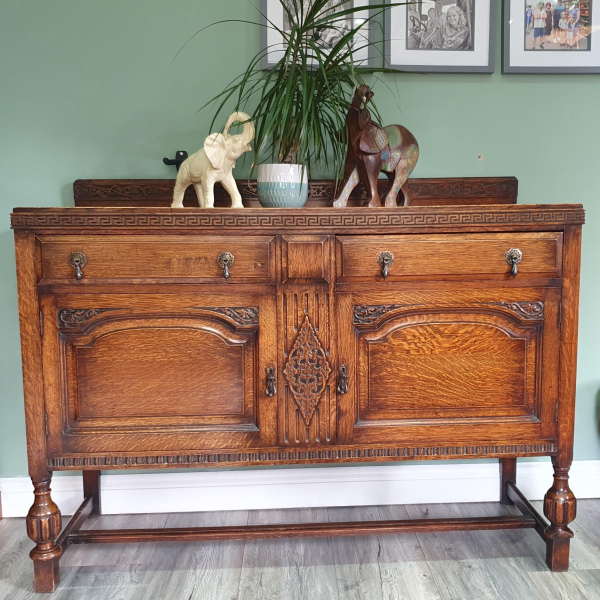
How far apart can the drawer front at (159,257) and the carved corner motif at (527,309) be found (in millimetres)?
637

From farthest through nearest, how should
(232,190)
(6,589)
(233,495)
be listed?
(233,495) → (232,190) → (6,589)

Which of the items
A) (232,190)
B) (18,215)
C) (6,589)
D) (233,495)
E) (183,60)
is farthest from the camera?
(233,495)

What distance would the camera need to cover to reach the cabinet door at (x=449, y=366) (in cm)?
153

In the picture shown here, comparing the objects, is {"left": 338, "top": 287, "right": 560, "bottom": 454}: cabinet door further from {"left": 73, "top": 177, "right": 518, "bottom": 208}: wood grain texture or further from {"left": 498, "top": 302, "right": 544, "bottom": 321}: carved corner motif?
{"left": 73, "top": 177, "right": 518, "bottom": 208}: wood grain texture

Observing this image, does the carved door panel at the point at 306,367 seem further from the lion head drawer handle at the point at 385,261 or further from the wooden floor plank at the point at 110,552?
the wooden floor plank at the point at 110,552

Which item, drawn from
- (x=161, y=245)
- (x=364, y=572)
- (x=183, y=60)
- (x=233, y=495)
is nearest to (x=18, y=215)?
(x=161, y=245)

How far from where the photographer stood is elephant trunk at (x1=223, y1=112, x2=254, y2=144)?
1.63 m

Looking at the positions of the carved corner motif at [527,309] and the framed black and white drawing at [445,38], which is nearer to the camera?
the carved corner motif at [527,309]

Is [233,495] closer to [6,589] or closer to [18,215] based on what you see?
[6,589]

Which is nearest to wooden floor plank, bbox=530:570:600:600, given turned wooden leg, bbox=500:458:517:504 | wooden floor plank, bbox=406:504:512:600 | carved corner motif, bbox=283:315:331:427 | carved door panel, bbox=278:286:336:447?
wooden floor plank, bbox=406:504:512:600

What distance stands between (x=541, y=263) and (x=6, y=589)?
5.58 ft

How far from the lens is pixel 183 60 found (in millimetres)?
1910

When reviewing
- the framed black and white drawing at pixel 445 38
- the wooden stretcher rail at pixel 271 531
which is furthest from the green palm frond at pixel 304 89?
the wooden stretcher rail at pixel 271 531

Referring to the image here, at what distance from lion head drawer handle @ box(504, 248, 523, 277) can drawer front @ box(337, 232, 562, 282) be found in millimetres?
11
